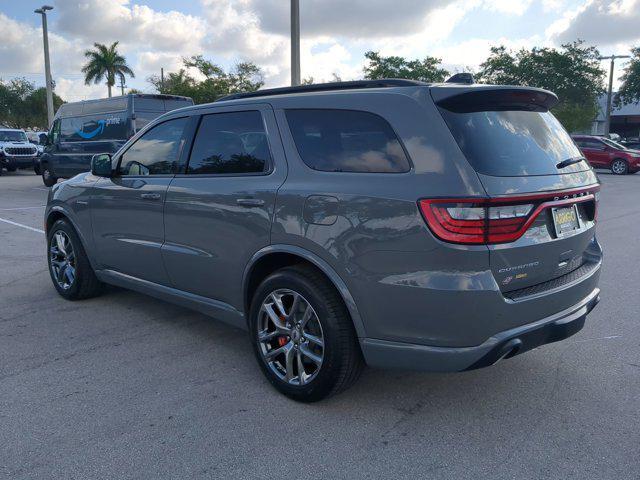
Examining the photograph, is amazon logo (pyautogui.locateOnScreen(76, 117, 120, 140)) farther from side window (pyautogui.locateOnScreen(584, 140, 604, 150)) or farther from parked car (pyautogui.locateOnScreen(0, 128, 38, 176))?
side window (pyautogui.locateOnScreen(584, 140, 604, 150))

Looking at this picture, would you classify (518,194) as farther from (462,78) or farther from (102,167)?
(102,167)

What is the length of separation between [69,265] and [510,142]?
4249 mm

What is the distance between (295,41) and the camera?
12961 millimetres

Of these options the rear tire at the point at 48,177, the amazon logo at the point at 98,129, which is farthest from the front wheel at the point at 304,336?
the rear tire at the point at 48,177

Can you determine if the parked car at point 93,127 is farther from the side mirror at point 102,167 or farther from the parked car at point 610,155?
the parked car at point 610,155

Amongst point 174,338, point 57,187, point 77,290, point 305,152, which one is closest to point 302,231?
point 305,152

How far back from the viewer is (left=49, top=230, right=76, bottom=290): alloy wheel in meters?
5.56

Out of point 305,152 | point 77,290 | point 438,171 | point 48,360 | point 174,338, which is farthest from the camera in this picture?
point 77,290

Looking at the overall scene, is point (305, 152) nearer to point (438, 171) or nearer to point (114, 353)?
point (438, 171)

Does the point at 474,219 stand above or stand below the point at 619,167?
above

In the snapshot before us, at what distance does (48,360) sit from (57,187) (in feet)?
7.16

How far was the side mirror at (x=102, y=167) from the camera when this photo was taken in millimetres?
4906

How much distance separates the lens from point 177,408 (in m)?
3.44

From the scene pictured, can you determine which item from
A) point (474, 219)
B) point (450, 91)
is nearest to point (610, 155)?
point (450, 91)
